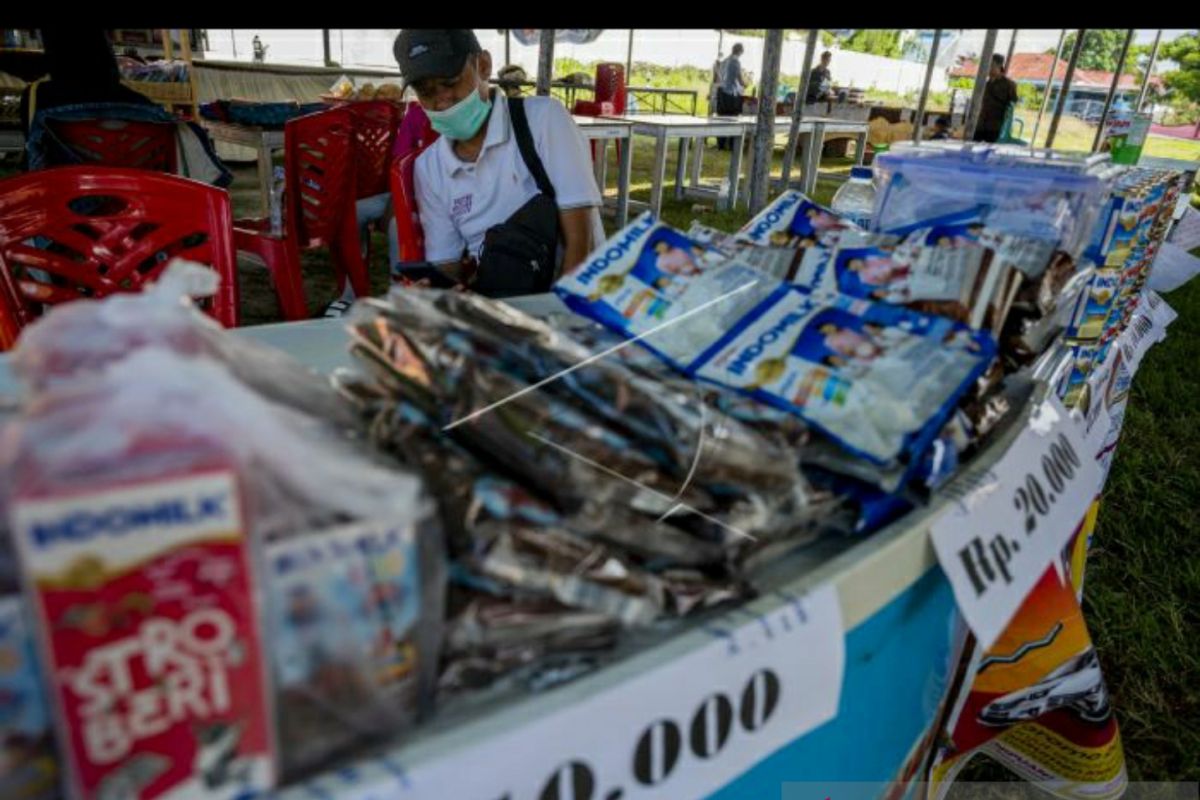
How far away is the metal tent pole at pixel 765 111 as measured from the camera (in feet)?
12.1

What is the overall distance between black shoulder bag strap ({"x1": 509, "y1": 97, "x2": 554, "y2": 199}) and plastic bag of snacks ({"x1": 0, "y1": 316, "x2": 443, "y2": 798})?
1.89 meters

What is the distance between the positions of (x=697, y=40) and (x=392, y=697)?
2286 cm

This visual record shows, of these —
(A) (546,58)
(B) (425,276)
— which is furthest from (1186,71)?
(B) (425,276)

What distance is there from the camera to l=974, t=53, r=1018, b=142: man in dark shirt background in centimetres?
900

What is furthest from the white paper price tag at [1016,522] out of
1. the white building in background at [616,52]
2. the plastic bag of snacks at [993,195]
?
the white building in background at [616,52]

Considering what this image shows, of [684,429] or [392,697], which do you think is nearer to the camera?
[392,697]

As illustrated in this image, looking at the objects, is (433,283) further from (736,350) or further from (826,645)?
(826,645)

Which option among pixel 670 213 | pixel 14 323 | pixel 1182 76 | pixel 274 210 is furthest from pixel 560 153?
pixel 1182 76

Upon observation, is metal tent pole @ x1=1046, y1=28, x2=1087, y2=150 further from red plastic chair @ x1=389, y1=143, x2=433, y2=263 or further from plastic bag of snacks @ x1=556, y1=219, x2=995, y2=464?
plastic bag of snacks @ x1=556, y1=219, x2=995, y2=464

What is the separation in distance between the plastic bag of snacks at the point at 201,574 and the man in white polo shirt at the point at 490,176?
5.55ft

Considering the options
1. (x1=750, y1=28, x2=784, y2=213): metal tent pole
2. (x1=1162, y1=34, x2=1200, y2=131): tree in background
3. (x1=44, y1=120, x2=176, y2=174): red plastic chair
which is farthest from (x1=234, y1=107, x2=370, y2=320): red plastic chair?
(x1=1162, y1=34, x2=1200, y2=131): tree in background

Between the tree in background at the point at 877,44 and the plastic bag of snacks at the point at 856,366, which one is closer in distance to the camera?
the plastic bag of snacks at the point at 856,366

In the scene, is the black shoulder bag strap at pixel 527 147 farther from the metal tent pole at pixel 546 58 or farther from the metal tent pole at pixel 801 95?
the metal tent pole at pixel 801 95

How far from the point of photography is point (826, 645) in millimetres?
703
